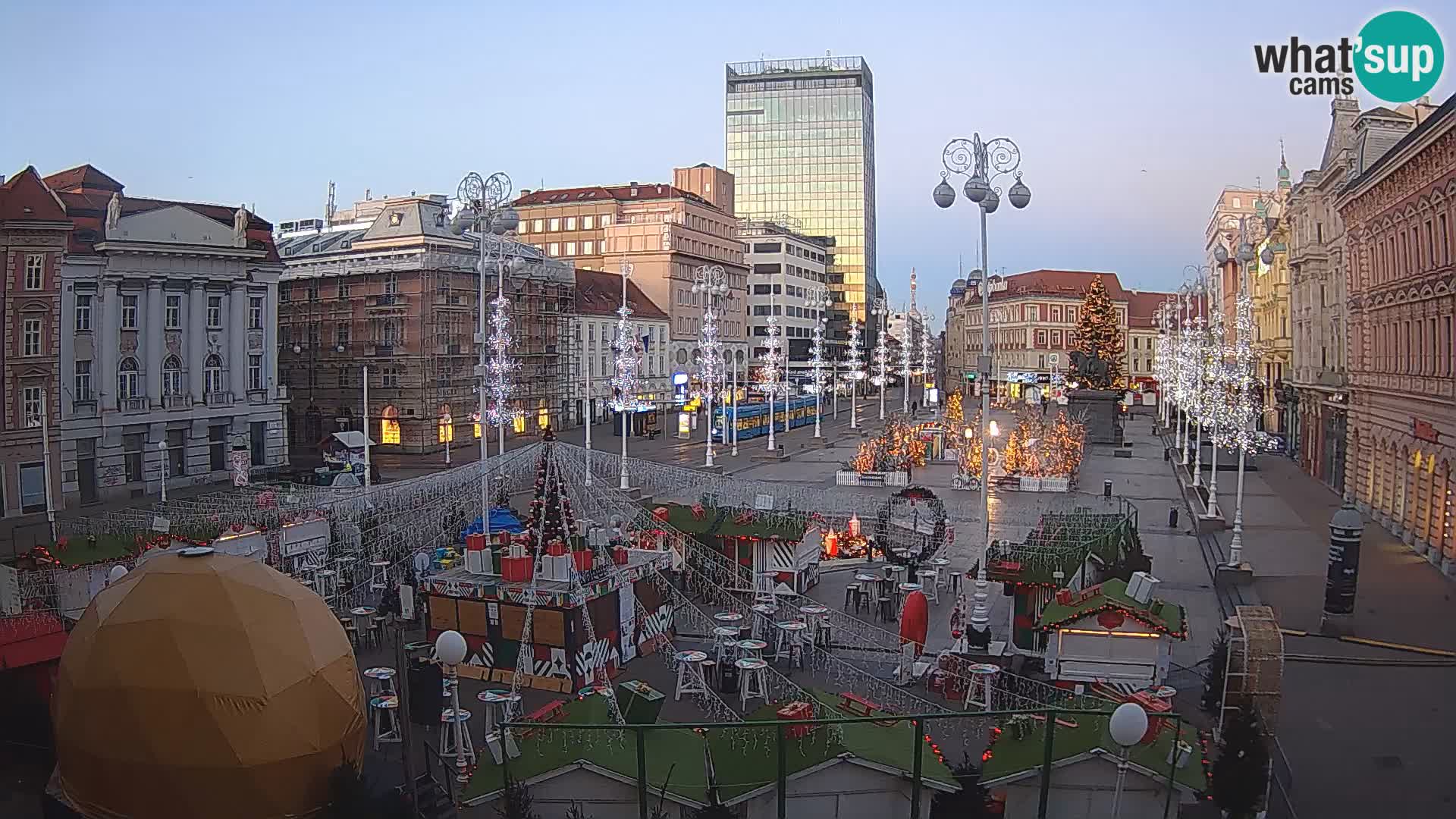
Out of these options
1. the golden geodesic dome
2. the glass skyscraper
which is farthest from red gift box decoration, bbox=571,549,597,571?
the glass skyscraper

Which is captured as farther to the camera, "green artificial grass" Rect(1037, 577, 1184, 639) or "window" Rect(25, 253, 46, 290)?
"window" Rect(25, 253, 46, 290)

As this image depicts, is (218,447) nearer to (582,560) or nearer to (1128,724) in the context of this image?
(582,560)

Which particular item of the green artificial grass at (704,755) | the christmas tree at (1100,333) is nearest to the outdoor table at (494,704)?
the green artificial grass at (704,755)

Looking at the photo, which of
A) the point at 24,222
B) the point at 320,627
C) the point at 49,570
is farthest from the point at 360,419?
the point at 320,627

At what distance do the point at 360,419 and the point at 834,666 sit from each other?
4212cm

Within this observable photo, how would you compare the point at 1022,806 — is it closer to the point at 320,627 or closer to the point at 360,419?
the point at 320,627

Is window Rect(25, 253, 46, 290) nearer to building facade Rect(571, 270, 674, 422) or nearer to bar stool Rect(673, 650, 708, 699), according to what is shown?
bar stool Rect(673, 650, 708, 699)

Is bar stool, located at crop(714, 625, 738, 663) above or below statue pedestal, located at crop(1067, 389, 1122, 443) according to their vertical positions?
below

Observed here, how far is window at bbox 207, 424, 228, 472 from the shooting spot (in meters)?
44.0

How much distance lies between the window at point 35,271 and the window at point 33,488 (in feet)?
19.1

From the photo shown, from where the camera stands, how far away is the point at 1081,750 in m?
11.1

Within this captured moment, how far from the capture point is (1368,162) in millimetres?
34750

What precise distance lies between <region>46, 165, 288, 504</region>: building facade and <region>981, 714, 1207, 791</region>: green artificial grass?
3160 centimetres

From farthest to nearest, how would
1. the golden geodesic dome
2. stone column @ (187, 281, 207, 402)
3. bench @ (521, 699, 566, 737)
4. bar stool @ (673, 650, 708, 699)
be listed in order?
stone column @ (187, 281, 207, 402) < bar stool @ (673, 650, 708, 699) < bench @ (521, 699, 566, 737) < the golden geodesic dome
